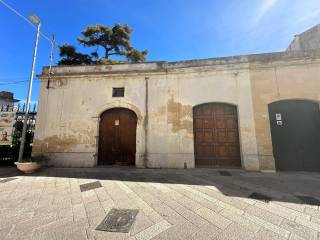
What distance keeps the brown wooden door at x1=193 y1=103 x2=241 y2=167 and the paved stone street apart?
4.92ft

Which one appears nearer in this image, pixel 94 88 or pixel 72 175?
pixel 72 175

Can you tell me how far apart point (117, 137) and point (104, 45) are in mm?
10967

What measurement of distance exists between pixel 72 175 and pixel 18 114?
4.83m

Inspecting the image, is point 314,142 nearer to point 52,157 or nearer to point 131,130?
point 131,130

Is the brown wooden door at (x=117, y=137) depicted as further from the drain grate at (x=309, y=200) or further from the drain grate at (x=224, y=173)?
the drain grate at (x=309, y=200)

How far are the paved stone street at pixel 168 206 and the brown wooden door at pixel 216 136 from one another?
1498 millimetres

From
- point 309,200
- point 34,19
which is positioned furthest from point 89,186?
point 34,19

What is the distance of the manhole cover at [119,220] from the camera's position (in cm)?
239

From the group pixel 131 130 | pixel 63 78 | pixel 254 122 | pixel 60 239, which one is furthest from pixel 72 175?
pixel 254 122

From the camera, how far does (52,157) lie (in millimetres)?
7121

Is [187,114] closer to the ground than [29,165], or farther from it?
farther from it

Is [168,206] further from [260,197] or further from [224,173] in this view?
[224,173]

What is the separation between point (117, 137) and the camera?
7309mm

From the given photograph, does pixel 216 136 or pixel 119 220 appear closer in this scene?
pixel 119 220
